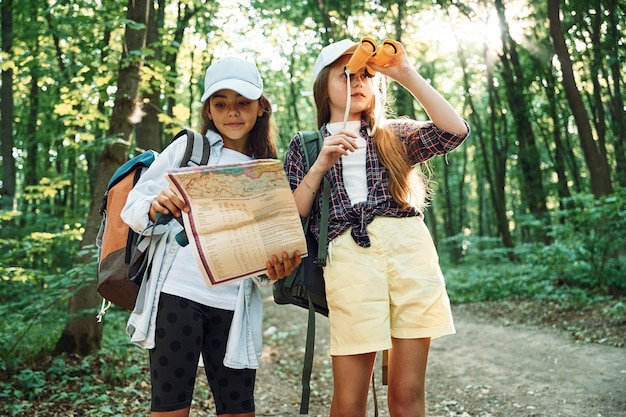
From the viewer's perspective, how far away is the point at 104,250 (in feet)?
8.66

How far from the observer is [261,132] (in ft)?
9.47

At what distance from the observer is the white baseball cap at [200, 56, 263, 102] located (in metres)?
2.64

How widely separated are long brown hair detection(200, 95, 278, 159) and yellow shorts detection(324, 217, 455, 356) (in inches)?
27.2

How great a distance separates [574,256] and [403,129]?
7916 millimetres

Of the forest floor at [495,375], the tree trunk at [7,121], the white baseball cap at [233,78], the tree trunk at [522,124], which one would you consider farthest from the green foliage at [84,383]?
the tree trunk at [522,124]

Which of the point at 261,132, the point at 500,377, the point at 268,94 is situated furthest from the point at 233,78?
the point at 500,377

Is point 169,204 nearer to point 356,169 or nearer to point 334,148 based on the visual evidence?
point 334,148

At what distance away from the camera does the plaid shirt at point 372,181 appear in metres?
2.46

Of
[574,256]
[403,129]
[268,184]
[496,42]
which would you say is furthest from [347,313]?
[496,42]

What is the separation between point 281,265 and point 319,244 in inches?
7.7

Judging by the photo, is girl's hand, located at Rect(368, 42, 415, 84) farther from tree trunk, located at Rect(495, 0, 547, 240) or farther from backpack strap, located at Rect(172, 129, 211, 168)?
tree trunk, located at Rect(495, 0, 547, 240)

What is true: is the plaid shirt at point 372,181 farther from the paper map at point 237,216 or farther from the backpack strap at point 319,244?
the paper map at point 237,216

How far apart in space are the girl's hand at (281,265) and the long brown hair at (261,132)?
678 millimetres

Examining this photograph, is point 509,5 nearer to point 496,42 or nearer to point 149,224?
point 496,42
